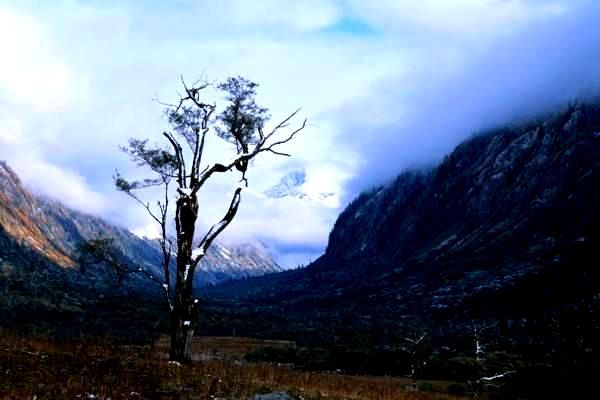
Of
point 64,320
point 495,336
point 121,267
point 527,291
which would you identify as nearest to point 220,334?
point 64,320

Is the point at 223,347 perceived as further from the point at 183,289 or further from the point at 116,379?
the point at 116,379

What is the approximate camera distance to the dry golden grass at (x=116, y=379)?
58.5 ft

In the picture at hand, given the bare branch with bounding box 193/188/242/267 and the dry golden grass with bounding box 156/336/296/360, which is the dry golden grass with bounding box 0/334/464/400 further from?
the dry golden grass with bounding box 156/336/296/360

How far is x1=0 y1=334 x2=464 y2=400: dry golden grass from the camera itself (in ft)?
58.5

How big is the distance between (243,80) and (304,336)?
129 meters

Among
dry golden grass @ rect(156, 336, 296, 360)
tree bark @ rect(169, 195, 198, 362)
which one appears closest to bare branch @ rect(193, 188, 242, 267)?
tree bark @ rect(169, 195, 198, 362)

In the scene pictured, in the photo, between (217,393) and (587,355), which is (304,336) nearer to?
(587,355)

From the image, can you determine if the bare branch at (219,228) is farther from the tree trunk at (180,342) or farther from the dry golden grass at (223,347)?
the dry golden grass at (223,347)

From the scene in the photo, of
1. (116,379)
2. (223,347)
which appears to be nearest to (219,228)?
(116,379)

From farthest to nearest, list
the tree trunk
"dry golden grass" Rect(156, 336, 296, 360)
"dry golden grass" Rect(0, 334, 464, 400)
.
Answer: "dry golden grass" Rect(156, 336, 296, 360)
the tree trunk
"dry golden grass" Rect(0, 334, 464, 400)

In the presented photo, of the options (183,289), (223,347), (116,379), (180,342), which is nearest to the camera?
(116,379)

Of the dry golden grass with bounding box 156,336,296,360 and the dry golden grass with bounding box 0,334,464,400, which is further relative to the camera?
the dry golden grass with bounding box 156,336,296,360

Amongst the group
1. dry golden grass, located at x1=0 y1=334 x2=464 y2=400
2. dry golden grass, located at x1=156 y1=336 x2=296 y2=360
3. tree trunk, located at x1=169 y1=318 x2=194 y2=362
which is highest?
dry golden grass, located at x1=156 y1=336 x2=296 y2=360

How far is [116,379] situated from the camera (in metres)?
19.7
